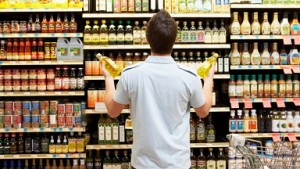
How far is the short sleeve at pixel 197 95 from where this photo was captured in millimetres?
2188

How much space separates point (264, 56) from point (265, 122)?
2.44 feet

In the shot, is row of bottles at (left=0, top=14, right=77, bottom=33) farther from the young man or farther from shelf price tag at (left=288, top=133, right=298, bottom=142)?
the young man

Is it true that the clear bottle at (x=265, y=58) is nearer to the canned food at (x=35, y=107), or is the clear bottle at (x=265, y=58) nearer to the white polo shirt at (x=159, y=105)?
the canned food at (x=35, y=107)

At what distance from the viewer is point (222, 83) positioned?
17.0ft

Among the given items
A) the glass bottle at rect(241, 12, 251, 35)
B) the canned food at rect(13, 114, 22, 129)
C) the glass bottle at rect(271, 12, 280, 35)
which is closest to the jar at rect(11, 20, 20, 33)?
the canned food at rect(13, 114, 22, 129)

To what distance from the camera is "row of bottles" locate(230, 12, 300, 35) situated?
485 cm

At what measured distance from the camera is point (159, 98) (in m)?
2.16

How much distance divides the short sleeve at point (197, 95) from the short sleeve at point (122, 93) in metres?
0.33

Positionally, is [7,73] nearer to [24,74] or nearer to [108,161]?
[24,74]

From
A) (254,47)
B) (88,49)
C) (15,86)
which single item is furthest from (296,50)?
(15,86)

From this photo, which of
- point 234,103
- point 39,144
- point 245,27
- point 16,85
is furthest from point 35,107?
point 245,27

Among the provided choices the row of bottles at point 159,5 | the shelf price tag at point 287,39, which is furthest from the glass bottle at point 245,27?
the shelf price tag at point 287,39

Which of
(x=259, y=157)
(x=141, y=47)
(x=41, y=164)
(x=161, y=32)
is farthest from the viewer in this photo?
(x=41, y=164)

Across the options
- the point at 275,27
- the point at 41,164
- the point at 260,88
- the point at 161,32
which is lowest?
the point at 41,164
